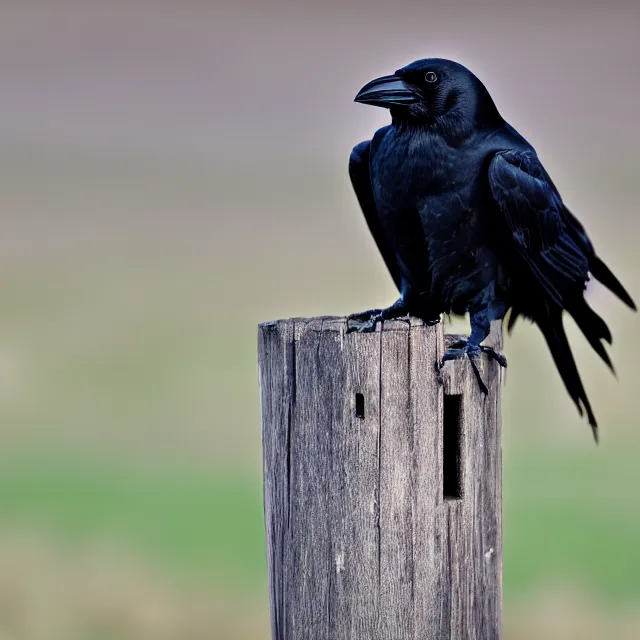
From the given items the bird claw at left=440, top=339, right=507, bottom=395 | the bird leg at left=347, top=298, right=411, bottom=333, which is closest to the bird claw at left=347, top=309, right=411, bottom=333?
the bird leg at left=347, top=298, right=411, bottom=333

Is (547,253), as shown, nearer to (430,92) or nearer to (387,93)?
(430,92)

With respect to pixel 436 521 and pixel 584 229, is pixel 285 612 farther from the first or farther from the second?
pixel 584 229

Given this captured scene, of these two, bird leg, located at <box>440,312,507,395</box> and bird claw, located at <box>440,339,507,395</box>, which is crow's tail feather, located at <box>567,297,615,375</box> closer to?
bird leg, located at <box>440,312,507,395</box>

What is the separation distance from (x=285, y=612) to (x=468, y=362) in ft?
2.88

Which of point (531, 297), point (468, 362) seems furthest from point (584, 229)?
point (468, 362)

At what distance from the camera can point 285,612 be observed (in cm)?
263

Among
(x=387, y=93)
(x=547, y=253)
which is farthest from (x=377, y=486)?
(x=387, y=93)

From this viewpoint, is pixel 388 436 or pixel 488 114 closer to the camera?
pixel 388 436

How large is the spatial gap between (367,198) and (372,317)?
3.40 feet

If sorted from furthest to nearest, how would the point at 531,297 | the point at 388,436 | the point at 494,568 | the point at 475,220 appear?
the point at 531,297, the point at 475,220, the point at 494,568, the point at 388,436

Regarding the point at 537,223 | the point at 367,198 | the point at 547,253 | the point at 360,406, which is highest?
the point at 367,198

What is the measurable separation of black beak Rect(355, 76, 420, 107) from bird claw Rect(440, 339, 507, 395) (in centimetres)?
102

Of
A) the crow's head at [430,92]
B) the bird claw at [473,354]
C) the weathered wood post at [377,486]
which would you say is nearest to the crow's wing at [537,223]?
the crow's head at [430,92]

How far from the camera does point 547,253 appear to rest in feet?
11.5
